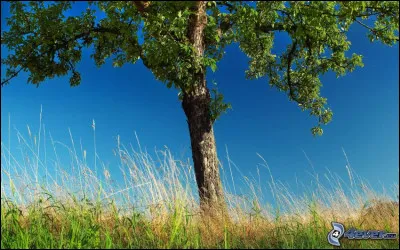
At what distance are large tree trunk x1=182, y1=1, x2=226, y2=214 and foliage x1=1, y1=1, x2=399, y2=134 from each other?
27 cm

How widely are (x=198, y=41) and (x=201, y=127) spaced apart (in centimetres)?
201

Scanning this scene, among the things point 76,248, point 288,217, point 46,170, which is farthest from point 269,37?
point 76,248

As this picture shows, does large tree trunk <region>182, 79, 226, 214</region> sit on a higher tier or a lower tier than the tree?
lower

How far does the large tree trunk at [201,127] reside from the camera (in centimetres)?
1027

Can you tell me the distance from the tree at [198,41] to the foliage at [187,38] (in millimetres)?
24

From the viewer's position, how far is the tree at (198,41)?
9383 millimetres

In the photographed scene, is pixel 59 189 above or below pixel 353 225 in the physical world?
above

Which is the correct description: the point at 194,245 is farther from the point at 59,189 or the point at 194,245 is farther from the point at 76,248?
the point at 59,189

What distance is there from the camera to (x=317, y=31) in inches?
429

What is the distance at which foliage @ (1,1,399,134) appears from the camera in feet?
30.1

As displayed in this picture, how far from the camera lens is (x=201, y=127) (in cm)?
1056

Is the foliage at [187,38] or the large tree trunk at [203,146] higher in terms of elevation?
the foliage at [187,38]

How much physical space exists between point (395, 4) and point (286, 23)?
2.42 meters

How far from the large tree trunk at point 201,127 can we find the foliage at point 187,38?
0.88ft
